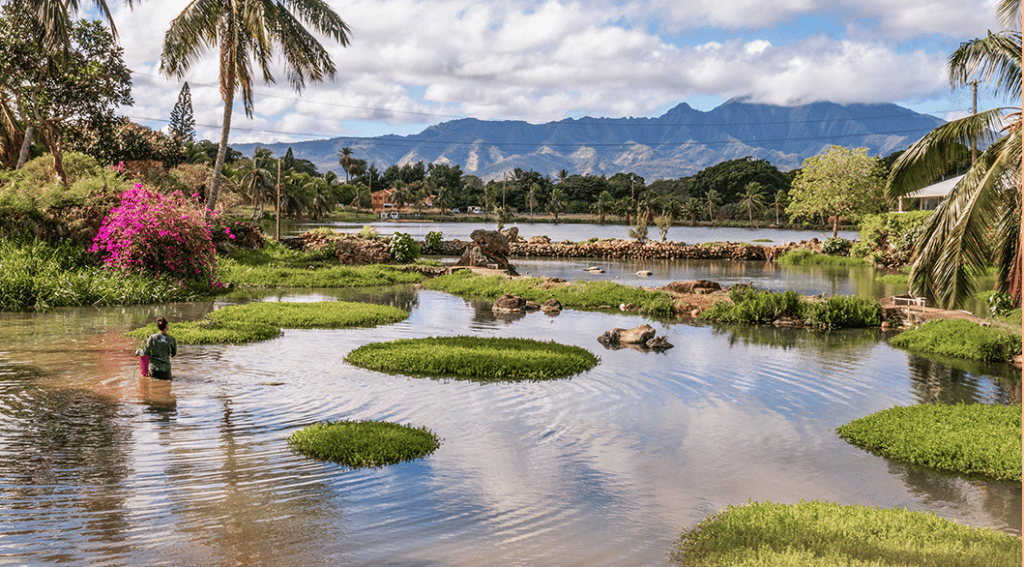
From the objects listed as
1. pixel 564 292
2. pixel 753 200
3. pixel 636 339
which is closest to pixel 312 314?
pixel 636 339

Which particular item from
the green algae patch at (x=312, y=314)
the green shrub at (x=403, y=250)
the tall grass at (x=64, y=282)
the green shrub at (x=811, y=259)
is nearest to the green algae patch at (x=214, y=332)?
the green algae patch at (x=312, y=314)

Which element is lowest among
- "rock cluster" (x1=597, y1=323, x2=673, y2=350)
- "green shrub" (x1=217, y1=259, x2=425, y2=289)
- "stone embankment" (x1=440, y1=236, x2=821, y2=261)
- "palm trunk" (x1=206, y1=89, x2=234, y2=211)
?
"rock cluster" (x1=597, y1=323, x2=673, y2=350)

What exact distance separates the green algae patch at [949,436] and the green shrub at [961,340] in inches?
204

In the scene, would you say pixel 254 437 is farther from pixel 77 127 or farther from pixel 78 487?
pixel 77 127

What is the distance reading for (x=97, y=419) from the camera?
10.1 meters

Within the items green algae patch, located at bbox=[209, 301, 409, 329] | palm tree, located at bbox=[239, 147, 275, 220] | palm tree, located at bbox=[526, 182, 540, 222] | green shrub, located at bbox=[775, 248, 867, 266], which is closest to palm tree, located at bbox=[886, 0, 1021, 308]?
green algae patch, located at bbox=[209, 301, 409, 329]

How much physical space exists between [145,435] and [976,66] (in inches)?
670

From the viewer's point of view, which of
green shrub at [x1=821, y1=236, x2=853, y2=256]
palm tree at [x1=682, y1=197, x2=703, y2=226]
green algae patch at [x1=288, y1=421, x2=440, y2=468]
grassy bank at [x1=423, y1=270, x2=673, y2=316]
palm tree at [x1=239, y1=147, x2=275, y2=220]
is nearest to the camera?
green algae patch at [x1=288, y1=421, x2=440, y2=468]

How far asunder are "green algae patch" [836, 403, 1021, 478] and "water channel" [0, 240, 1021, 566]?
27cm

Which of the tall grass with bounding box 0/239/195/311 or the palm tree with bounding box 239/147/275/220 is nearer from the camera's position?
the tall grass with bounding box 0/239/195/311

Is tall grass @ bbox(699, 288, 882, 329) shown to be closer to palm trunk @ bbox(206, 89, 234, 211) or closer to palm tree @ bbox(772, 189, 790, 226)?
palm trunk @ bbox(206, 89, 234, 211)

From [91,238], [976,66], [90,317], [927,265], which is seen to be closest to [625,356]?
[927,265]

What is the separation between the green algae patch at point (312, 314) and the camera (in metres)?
19.5

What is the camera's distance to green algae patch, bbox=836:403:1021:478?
891 centimetres
